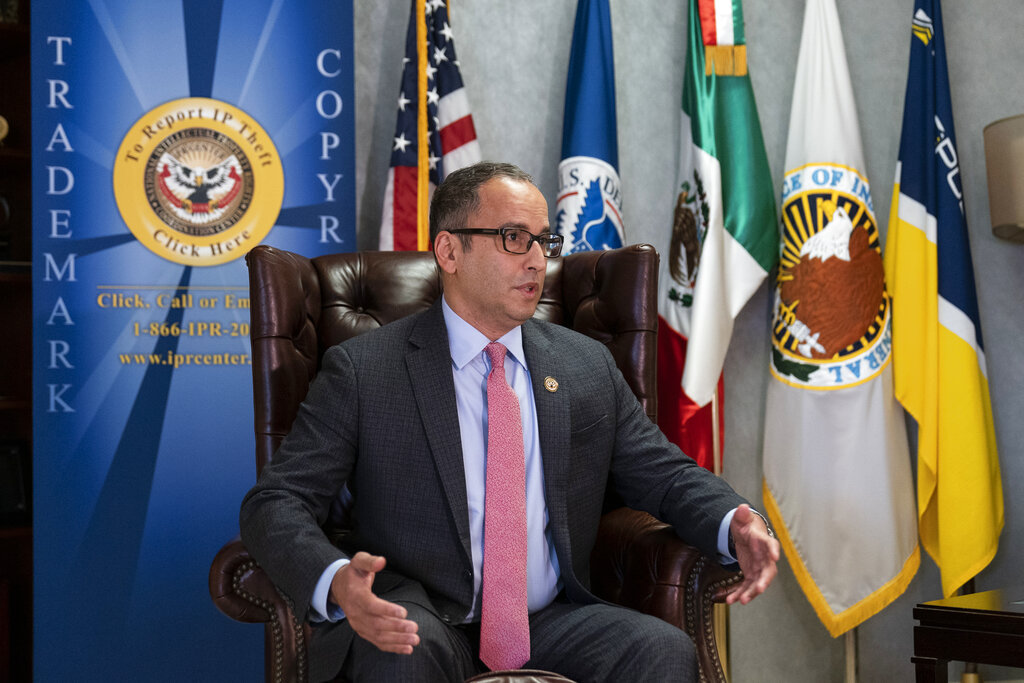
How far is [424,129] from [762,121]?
4.46 feet

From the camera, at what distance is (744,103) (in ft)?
10.8

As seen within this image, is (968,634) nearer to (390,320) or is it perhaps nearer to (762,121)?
(390,320)

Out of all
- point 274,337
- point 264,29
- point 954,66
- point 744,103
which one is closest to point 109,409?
point 274,337

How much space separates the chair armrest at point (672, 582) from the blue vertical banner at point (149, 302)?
1447 millimetres

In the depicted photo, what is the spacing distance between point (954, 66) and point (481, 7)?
5.83ft

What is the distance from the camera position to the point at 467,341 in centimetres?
196

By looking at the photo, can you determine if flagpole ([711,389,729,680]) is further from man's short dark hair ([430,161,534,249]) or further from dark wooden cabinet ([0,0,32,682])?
dark wooden cabinet ([0,0,32,682])

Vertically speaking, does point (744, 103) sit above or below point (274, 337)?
above

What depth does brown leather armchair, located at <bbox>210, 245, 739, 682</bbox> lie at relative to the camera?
1681mm

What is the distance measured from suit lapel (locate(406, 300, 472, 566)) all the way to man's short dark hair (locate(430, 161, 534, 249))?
0.21 meters

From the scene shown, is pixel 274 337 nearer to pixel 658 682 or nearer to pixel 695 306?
A: pixel 658 682

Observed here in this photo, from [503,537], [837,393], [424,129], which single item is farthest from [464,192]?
[837,393]

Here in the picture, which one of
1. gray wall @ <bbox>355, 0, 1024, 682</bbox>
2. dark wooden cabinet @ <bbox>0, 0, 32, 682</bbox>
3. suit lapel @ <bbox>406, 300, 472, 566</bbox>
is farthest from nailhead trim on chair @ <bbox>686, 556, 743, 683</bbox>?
dark wooden cabinet @ <bbox>0, 0, 32, 682</bbox>

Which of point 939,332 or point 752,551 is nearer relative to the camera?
point 752,551
